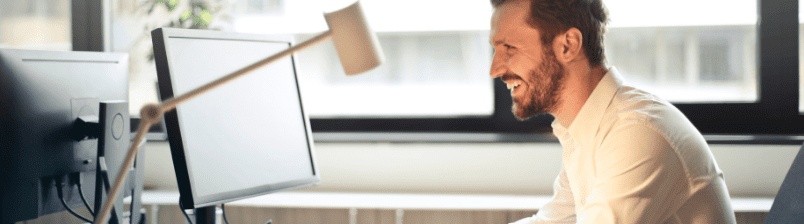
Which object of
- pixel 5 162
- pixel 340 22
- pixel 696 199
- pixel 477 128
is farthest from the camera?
pixel 477 128

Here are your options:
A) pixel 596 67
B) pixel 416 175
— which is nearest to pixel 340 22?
pixel 596 67

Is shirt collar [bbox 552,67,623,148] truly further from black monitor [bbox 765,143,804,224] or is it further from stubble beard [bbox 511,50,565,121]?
black monitor [bbox 765,143,804,224]

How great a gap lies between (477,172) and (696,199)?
1240 mm

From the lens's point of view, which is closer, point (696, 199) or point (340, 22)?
point (340, 22)

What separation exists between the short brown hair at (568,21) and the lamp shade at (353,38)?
488mm

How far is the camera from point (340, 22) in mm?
708

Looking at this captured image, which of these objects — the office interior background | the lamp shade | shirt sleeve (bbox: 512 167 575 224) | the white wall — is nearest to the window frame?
the office interior background

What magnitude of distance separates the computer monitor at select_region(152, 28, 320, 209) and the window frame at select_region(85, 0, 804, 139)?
992 mm

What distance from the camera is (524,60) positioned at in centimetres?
113

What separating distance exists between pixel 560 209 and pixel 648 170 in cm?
47

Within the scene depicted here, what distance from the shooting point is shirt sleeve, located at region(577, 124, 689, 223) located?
0.85 m

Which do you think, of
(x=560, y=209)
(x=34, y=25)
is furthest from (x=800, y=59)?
(x=34, y=25)

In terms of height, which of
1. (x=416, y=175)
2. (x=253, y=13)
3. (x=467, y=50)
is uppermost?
(x=253, y=13)

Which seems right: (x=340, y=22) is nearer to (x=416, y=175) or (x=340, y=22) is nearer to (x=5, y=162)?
(x=5, y=162)
